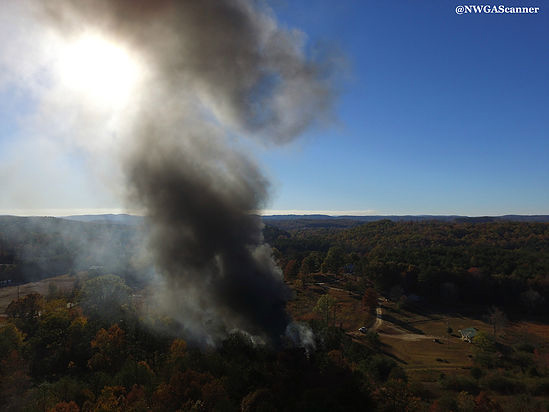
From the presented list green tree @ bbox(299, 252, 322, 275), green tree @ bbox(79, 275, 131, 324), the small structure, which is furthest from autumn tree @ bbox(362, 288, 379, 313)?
green tree @ bbox(79, 275, 131, 324)

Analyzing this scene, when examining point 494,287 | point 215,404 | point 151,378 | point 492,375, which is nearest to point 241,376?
point 215,404

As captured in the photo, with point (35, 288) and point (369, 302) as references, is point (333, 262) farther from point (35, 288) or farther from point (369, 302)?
point (35, 288)

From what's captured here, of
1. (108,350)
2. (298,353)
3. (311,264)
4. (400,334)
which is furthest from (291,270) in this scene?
(108,350)

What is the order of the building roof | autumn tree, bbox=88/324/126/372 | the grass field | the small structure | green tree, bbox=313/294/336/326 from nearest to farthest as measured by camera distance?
autumn tree, bbox=88/324/126/372
the small structure
the building roof
green tree, bbox=313/294/336/326
the grass field

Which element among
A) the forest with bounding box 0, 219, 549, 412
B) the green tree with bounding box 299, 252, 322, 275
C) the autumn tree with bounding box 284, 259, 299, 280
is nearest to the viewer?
the forest with bounding box 0, 219, 549, 412

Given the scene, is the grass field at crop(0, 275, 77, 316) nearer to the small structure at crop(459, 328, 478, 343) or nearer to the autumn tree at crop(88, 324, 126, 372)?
the autumn tree at crop(88, 324, 126, 372)

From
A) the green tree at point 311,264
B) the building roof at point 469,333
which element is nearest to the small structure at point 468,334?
the building roof at point 469,333

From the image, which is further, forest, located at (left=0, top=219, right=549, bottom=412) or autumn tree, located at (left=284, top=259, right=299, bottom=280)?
autumn tree, located at (left=284, top=259, right=299, bottom=280)

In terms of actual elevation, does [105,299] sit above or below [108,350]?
below

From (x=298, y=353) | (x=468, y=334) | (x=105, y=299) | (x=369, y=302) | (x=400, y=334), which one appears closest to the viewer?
→ (x=298, y=353)

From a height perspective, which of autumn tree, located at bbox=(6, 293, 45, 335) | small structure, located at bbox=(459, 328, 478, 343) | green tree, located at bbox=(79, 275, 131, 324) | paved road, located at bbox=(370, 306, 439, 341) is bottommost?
paved road, located at bbox=(370, 306, 439, 341)
